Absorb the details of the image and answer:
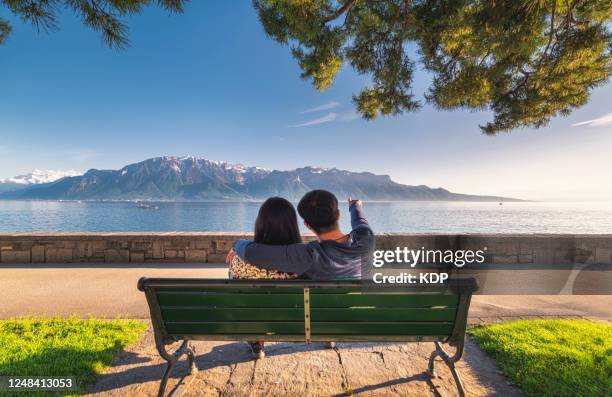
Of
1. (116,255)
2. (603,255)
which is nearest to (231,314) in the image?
(116,255)

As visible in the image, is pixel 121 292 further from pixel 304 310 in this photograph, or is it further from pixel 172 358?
pixel 304 310

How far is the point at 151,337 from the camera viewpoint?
→ 2.85 m

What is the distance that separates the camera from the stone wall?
5.71 metres

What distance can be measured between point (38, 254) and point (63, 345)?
4.48 m

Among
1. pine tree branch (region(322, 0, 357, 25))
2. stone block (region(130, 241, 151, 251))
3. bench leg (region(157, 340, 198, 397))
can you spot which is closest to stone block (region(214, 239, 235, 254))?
stone block (region(130, 241, 151, 251))

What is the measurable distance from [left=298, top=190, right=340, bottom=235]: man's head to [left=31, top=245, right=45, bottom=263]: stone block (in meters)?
6.57

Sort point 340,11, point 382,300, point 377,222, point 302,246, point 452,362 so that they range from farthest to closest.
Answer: point 377,222, point 340,11, point 452,362, point 302,246, point 382,300

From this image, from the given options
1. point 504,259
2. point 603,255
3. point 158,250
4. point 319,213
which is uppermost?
point 319,213

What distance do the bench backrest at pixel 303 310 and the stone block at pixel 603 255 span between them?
634 cm

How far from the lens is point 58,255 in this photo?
572 cm

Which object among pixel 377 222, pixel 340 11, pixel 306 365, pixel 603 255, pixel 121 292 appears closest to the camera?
pixel 306 365

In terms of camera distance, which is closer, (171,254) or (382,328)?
(382,328)

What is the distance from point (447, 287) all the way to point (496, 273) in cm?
450

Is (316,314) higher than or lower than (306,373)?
higher
